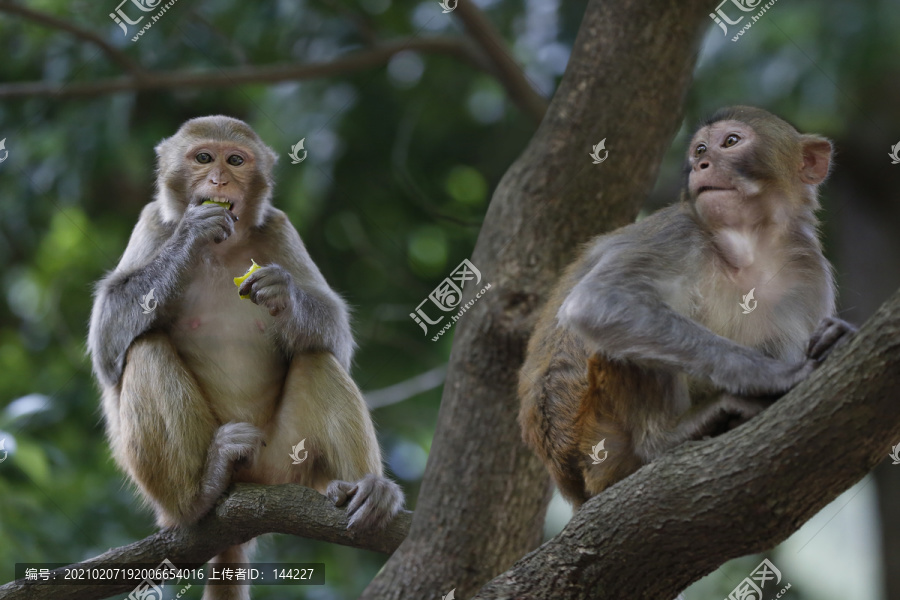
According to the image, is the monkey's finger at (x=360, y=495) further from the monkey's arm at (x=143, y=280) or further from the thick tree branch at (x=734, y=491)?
the monkey's arm at (x=143, y=280)

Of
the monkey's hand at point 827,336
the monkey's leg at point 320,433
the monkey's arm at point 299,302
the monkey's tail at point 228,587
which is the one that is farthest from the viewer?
the monkey's tail at point 228,587

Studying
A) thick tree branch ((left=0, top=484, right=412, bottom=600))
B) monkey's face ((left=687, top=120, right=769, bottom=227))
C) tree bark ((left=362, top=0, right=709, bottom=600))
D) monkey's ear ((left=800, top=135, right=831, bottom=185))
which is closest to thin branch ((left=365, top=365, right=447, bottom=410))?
tree bark ((left=362, top=0, right=709, bottom=600))

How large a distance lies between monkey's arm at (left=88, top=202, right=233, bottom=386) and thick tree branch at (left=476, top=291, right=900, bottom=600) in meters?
1.97

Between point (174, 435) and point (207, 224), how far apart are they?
106 centimetres

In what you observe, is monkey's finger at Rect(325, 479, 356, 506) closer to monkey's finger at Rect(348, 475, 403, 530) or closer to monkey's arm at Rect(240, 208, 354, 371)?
monkey's finger at Rect(348, 475, 403, 530)

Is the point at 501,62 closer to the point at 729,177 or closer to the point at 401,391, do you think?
the point at 401,391

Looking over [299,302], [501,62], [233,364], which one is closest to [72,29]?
[501,62]

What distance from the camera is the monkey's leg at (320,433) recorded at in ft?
14.5

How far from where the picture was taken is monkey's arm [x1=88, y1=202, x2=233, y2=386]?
4094 millimetres

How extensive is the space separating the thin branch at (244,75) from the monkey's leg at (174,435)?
2807mm

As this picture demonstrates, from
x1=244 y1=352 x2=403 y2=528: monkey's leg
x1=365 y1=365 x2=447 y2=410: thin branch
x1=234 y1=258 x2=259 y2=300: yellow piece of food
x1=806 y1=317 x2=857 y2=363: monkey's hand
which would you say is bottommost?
x1=806 y1=317 x2=857 y2=363: monkey's hand

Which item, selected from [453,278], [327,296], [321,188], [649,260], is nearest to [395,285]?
[321,188]

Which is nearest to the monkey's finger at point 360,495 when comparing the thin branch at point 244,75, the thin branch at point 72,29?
the thin branch at point 244,75

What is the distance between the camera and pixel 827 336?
3.42 m
